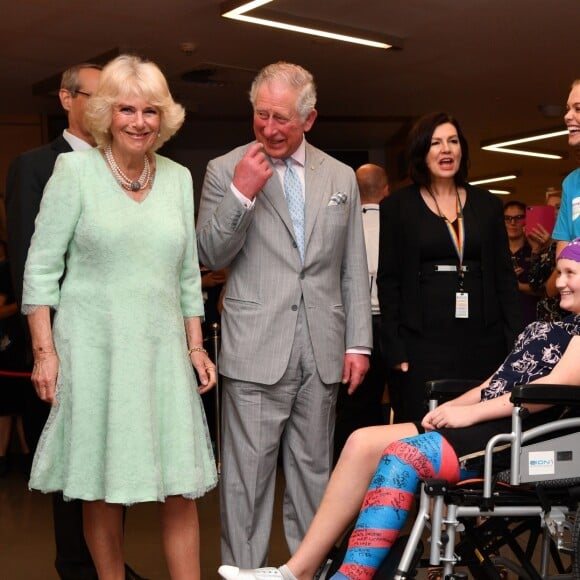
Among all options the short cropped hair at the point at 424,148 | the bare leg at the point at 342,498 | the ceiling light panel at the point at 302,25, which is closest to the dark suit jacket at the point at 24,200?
the bare leg at the point at 342,498

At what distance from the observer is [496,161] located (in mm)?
14391

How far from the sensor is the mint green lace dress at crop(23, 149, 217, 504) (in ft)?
8.56

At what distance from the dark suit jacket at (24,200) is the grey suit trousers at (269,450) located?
0.75m

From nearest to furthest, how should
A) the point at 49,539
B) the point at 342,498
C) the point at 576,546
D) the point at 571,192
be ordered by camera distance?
1. the point at 576,546
2. the point at 342,498
3. the point at 571,192
4. the point at 49,539

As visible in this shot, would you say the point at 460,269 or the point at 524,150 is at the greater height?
the point at 524,150

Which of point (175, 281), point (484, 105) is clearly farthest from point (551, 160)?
point (175, 281)

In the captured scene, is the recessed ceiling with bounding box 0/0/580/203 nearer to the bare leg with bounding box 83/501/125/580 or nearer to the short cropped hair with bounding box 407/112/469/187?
the short cropped hair with bounding box 407/112/469/187

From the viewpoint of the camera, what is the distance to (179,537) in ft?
9.09

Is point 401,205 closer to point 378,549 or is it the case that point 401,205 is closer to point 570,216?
point 570,216

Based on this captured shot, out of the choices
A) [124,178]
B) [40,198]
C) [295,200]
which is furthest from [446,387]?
[40,198]

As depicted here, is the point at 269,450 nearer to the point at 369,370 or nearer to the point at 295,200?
the point at 295,200

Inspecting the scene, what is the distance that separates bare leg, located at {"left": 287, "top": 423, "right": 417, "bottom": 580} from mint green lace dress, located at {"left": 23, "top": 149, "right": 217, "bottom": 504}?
1.18 ft

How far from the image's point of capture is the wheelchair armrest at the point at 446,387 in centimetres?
301

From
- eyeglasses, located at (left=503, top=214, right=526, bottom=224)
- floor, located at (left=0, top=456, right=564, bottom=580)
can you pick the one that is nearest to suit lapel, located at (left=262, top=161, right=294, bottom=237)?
floor, located at (left=0, top=456, right=564, bottom=580)
